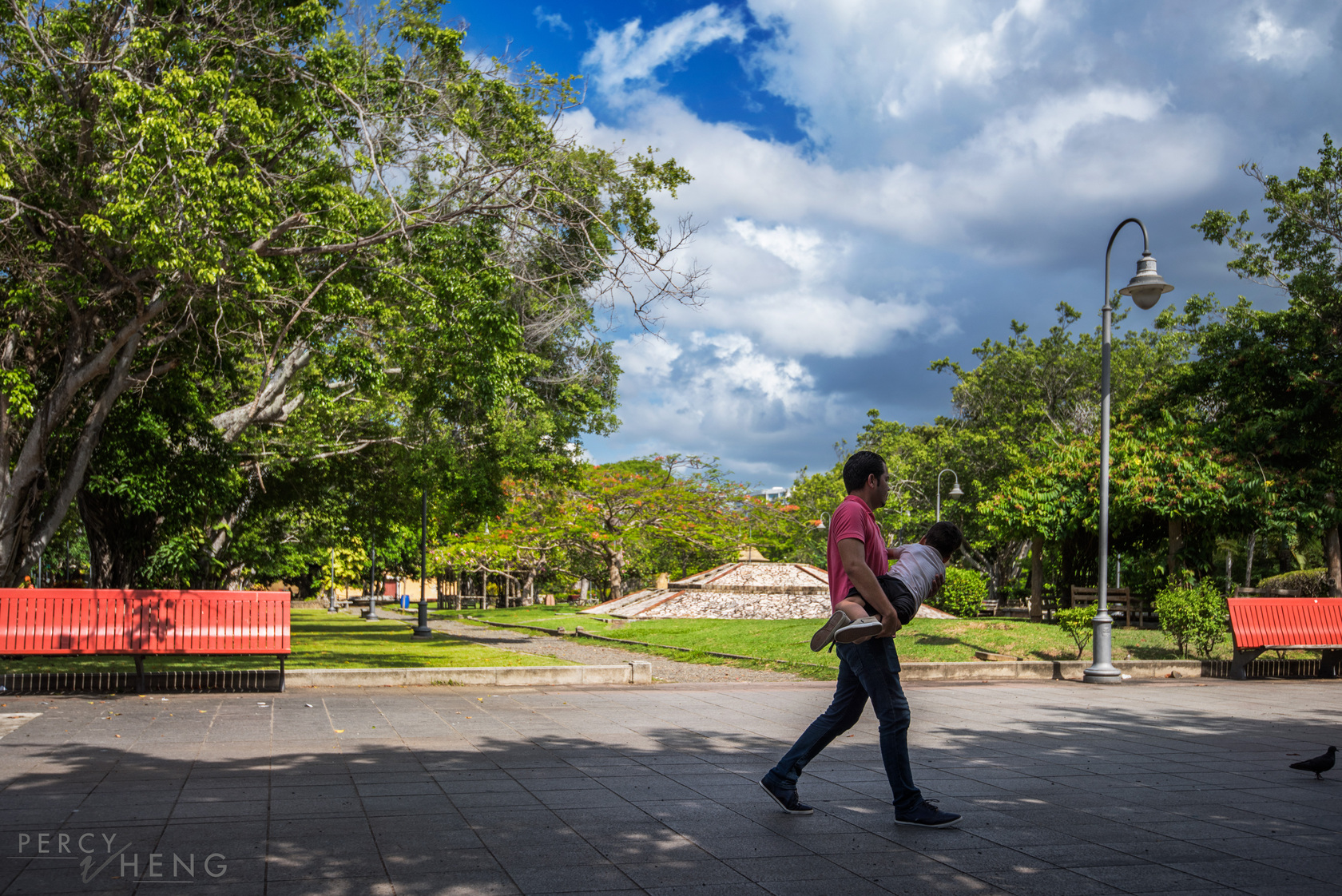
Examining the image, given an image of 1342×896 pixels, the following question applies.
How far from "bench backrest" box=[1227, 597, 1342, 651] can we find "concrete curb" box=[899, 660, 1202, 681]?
2.71 ft

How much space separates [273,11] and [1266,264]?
2307 cm

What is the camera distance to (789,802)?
5293 millimetres

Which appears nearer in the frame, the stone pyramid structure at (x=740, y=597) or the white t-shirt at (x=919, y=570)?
the white t-shirt at (x=919, y=570)

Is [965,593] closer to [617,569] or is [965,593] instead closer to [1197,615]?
[1197,615]

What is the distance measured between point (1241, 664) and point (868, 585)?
11.7 meters

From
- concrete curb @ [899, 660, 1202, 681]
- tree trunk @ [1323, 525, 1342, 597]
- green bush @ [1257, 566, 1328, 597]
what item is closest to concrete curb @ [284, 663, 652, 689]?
concrete curb @ [899, 660, 1202, 681]

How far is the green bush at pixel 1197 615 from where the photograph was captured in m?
14.6

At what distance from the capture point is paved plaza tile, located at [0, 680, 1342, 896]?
13.7 ft

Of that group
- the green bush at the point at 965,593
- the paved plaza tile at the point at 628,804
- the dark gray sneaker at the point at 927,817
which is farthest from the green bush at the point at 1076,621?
the dark gray sneaker at the point at 927,817

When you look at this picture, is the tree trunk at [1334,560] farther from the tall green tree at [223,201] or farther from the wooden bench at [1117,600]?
the tall green tree at [223,201]

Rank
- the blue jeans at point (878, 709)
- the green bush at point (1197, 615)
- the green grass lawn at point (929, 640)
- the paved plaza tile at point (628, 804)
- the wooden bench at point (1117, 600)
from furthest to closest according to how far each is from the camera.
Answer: the wooden bench at point (1117, 600) < the green grass lawn at point (929, 640) < the green bush at point (1197, 615) < the blue jeans at point (878, 709) < the paved plaza tile at point (628, 804)

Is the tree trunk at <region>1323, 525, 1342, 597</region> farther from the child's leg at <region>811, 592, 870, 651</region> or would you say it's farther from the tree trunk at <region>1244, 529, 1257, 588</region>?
the child's leg at <region>811, 592, 870, 651</region>

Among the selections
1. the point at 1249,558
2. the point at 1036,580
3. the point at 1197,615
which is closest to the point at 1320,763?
the point at 1197,615

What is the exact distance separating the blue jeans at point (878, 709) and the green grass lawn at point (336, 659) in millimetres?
8201
